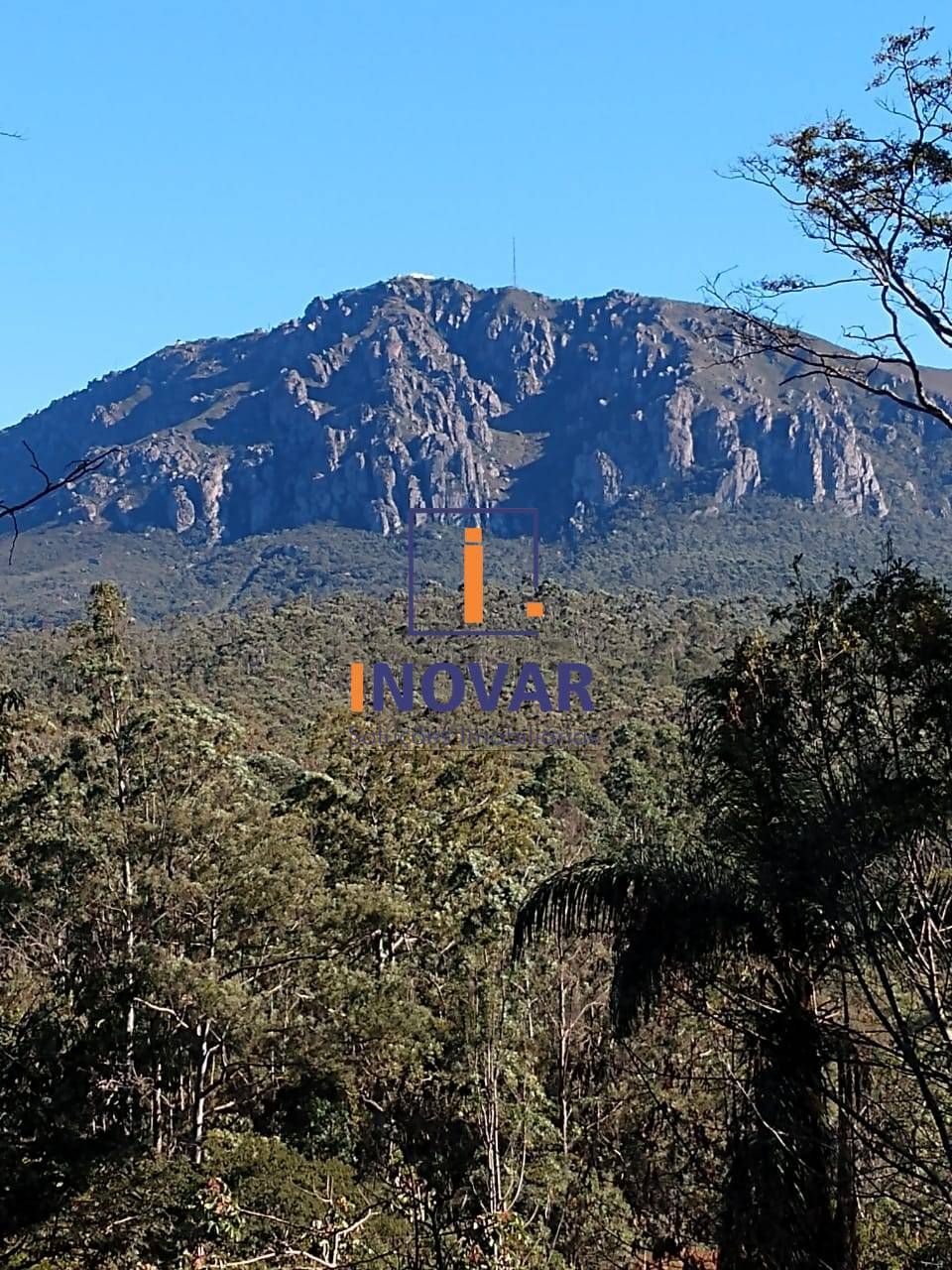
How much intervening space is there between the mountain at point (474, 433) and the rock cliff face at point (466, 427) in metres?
0.26

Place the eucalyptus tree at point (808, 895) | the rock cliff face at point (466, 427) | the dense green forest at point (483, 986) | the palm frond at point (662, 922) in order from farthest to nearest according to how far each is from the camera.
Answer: the rock cliff face at point (466, 427) < the palm frond at point (662, 922) < the dense green forest at point (483, 986) < the eucalyptus tree at point (808, 895)

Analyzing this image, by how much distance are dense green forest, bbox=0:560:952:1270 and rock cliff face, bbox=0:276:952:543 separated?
9495cm

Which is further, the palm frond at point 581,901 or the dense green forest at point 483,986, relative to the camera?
the palm frond at point 581,901

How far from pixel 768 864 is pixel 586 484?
399ft

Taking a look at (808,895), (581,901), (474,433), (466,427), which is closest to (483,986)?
(581,901)

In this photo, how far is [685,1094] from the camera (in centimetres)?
1483

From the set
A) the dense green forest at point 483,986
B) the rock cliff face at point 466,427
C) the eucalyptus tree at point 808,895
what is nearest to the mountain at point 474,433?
the rock cliff face at point 466,427

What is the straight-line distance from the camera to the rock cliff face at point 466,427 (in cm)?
11888

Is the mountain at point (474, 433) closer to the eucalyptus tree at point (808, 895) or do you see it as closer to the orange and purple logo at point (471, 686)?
the orange and purple logo at point (471, 686)

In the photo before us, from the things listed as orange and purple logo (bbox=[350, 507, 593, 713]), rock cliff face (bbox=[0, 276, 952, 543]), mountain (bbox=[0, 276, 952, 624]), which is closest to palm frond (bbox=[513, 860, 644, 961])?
orange and purple logo (bbox=[350, 507, 593, 713])

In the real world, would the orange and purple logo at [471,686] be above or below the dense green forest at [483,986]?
above

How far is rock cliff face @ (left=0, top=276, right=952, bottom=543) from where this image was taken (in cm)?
11888

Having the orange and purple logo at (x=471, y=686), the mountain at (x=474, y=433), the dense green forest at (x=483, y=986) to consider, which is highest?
the mountain at (x=474, y=433)

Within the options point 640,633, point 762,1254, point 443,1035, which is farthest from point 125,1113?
point 640,633
